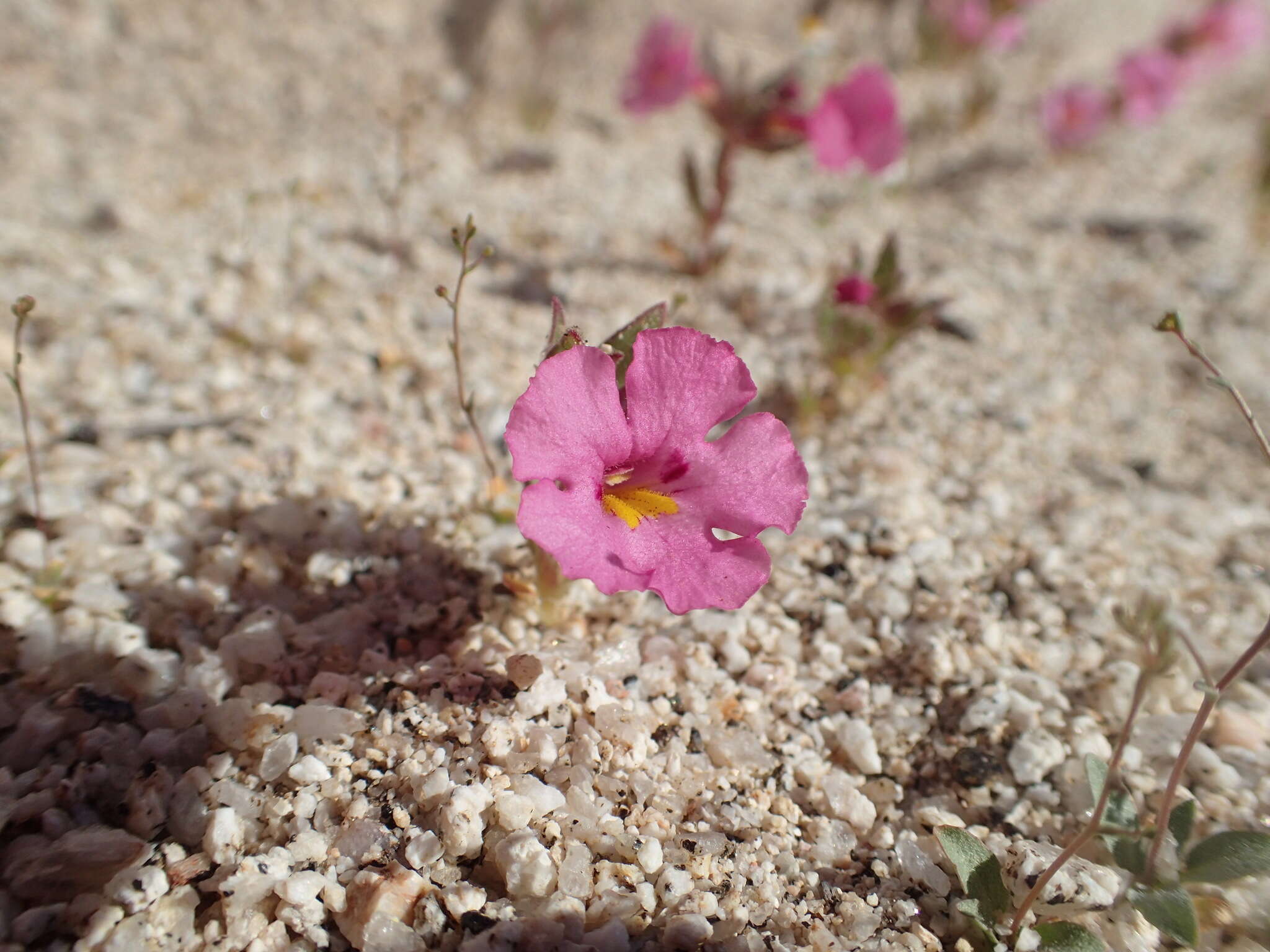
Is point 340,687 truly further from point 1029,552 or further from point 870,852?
point 1029,552

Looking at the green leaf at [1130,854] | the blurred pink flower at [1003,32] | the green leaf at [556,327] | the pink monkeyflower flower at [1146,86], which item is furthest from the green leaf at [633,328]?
the blurred pink flower at [1003,32]

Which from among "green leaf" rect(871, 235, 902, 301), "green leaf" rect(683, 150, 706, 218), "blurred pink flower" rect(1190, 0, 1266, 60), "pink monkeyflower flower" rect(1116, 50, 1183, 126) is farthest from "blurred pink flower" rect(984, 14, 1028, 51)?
"green leaf" rect(871, 235, 902, 301)

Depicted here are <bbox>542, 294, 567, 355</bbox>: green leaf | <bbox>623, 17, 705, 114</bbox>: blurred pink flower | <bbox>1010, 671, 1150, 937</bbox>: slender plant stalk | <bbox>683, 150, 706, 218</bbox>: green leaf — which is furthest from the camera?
<bbox>623, 17, 705, 114</bbox>: blurred pink flower

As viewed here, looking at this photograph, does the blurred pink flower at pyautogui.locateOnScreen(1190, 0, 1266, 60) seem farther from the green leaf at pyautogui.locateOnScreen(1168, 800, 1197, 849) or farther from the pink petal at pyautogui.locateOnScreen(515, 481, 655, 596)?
the pink petal at pyautogui.locateOnScreen(515, 481, 655, 596)

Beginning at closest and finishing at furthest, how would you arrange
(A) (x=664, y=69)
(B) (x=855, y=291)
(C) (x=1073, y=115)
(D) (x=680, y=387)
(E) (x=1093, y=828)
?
(E) (x=1093, y=828) → (D) (x=680, y=387) → (B) (x=855, y=291) → (A) (x=664, y=69) → (C) (x=1073, y=115)

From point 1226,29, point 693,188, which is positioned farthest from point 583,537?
point 1226,29

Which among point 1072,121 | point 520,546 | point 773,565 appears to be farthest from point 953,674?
point 1072,121

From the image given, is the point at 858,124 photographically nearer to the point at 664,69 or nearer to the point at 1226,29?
the point at 664,69
